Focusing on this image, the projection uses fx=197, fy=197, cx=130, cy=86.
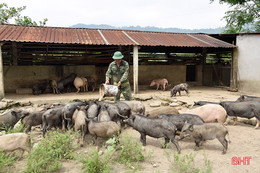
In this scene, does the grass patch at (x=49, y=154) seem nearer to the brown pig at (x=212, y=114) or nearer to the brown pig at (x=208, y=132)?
the brown pig at (x=208, y=132)

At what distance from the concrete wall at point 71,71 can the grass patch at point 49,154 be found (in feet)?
26.6

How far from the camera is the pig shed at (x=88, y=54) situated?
9.83 metres

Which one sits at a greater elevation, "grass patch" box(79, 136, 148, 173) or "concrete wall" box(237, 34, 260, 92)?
"concrete wall" box(237, 34, 260, 92)

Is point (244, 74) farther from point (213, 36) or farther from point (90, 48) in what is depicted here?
point (90, 48)

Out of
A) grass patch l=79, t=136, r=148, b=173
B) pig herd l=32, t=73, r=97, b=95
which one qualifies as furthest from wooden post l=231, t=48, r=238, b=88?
grass patch l=79, t=136, r=148, b=173

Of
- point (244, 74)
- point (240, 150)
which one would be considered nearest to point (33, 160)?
point (240, 150)

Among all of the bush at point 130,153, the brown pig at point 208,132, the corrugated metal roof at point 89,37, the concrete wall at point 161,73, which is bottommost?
the bush at point 130,153

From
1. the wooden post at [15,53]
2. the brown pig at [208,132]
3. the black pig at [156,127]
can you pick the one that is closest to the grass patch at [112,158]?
the black pig at [156,127]

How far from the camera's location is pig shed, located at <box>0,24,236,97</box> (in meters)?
9.83

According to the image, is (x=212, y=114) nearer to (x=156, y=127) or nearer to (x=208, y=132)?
(x=208, y=132)

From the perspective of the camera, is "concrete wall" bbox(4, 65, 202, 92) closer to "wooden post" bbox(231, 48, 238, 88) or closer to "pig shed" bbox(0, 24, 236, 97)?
"pig shed" bbox(0, 24, 236, 97)

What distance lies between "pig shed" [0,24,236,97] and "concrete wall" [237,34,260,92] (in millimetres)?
539

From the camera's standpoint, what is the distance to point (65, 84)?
10969 millimetres

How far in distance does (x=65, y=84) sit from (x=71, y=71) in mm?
1275
